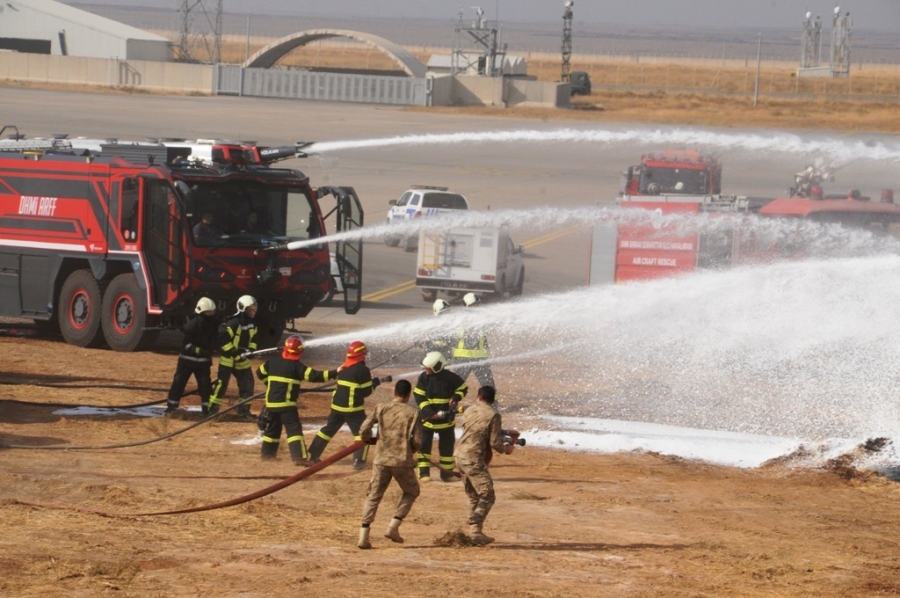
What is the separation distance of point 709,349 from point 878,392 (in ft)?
10.0

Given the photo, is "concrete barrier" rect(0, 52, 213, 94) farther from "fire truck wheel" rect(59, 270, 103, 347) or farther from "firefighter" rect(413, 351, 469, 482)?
"firefighter" rect(413, 351, 469, 482)

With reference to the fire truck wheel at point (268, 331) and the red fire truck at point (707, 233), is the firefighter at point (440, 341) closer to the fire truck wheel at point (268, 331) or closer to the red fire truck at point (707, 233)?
the fire truck wheel at point (268, 331)

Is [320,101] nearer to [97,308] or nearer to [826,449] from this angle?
[97,308]

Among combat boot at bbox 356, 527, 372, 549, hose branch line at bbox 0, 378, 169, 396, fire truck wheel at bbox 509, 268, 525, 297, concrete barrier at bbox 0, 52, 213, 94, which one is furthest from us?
concrete barrier at bbox 0, 52, 213, 94

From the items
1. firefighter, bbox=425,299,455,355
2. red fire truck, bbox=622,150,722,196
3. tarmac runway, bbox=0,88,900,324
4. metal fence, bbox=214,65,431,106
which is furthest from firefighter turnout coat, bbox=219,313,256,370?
metal fence, bbox=214,65,431,106

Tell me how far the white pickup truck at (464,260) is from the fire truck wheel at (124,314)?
724 cm

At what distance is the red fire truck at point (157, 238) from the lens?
19297 millimetres

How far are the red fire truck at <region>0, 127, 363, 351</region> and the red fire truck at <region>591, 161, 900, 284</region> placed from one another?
584cm

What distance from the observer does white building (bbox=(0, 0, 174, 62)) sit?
73.4 meters

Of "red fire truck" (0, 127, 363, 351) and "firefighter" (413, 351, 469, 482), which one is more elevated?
"red fire truck" (0, 127, 363, 351)

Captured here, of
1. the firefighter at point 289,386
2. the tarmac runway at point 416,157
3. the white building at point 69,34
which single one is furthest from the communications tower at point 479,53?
the firefighter at point 289,386

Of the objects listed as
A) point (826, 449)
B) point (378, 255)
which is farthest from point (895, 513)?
point (378, 255)

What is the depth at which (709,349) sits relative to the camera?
21438 millimetres

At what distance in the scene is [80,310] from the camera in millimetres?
20969
